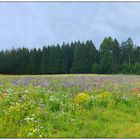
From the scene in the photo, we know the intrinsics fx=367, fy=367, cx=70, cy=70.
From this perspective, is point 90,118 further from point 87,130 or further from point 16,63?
point 16,63

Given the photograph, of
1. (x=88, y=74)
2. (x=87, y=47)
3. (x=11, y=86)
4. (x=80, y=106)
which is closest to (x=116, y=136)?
(x=80, y=106)

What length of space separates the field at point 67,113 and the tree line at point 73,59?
2792 mm

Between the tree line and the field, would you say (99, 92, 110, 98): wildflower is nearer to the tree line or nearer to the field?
the field

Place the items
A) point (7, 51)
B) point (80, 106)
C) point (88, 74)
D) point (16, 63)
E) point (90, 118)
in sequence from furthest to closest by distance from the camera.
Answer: point (88, 74), point (16, 63), point (7, 51), point (80, 106), point (90, 118)

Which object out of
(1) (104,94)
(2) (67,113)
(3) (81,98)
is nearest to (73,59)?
(1) (104,94)

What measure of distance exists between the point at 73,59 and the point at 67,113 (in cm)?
571

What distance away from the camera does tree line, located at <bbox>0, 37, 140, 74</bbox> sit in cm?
1265

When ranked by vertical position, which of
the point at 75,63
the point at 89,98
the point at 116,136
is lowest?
the point at 116,136

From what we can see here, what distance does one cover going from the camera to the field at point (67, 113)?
661cm

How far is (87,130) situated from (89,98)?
1.84 metres

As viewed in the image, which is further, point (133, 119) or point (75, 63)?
point (75, 63)

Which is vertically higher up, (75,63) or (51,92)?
(75,63)

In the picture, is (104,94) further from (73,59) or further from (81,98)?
(73,59)

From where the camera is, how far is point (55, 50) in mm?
13344
